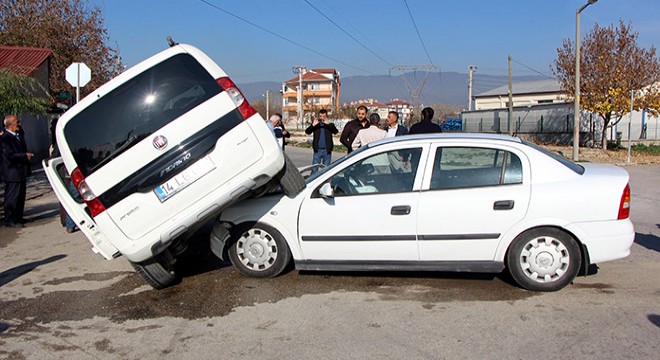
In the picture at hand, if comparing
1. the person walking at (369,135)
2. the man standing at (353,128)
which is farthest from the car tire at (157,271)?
the man standing at (353,128)

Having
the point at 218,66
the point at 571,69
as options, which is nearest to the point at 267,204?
the point at 218,66

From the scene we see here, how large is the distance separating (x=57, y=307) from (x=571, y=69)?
102 feet

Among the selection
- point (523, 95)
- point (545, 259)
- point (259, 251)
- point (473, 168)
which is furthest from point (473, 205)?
point (523, 95)

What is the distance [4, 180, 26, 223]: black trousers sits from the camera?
909cm

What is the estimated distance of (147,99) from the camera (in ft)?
16.8

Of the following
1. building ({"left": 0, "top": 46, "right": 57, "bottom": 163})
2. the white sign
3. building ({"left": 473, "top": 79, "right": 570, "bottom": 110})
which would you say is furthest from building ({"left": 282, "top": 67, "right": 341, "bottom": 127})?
the white sign

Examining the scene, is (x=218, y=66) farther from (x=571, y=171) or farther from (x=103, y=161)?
(x=571, y=171)

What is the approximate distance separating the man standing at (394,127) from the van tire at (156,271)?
5.08 metres

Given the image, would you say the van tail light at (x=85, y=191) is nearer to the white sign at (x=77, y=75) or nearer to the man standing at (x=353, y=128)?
the man standing at (x=353, y=128)

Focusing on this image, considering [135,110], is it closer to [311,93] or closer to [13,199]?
[13,199]

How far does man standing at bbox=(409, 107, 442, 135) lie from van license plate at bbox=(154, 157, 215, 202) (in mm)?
4642

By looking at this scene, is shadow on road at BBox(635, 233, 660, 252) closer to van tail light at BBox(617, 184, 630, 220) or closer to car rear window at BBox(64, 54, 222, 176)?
van tail light at BBox(617, 184, 630, 220)

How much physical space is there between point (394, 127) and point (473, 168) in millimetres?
4396

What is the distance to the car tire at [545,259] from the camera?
523 cm
